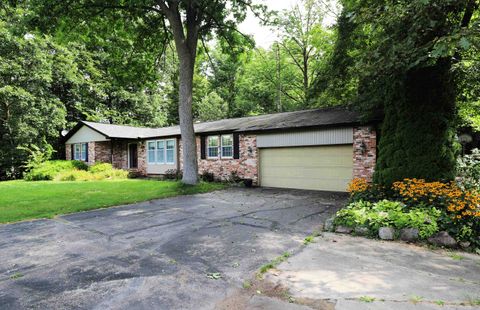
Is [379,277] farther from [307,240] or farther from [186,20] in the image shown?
[186,20]

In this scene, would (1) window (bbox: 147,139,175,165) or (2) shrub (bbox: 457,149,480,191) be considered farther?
(1) window (bbox: 147,139,175,165)

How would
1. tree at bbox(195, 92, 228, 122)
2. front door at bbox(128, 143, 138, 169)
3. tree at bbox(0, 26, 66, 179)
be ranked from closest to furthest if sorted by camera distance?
tree at bbox(0, 26, 66, 179), front door at bbox(128, 143, 138, 169), tree at bbox(195, 92, 228, 122)

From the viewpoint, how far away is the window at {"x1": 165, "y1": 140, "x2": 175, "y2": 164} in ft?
55.4

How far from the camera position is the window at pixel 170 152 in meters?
16.9

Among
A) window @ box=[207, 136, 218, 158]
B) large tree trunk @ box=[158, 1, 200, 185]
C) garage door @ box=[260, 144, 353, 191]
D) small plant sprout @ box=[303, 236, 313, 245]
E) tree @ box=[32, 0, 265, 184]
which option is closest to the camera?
small plant sprout @ box=[303, 236, 313, 245]

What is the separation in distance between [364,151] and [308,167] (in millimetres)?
2395

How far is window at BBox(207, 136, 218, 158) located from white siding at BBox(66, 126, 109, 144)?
794 centimetres

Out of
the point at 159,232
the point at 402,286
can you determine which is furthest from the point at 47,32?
the point at 402,286

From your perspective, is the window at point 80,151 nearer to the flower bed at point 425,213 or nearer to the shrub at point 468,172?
the flower bed at point 425,213

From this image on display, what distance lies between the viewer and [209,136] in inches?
598

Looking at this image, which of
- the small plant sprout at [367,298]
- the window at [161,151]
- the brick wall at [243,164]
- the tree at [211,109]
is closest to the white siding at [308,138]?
the brick wall at [243,164]

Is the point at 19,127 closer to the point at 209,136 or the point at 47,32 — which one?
the point at 47,32

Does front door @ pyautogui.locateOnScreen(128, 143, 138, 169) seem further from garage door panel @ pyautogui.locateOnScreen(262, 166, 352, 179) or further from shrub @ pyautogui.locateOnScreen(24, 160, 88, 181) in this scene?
garage door panel @ pyautogui.locateOnScreen(262, 166, 352, 179)

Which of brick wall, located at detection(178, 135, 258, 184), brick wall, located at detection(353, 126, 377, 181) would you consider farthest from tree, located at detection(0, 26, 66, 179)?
brick wall, located at detection(353, 126, 377, 181)
